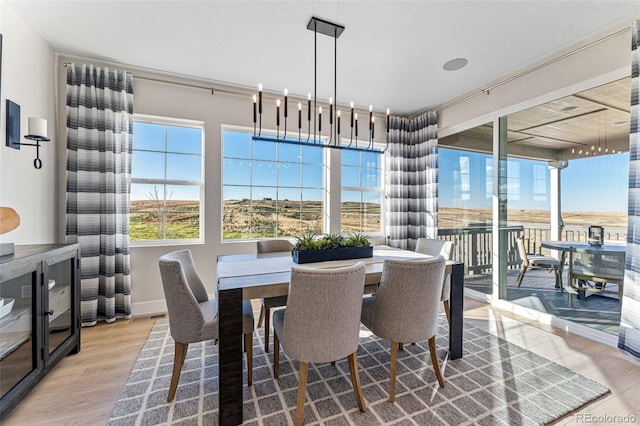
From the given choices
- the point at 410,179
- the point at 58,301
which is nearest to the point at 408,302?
the point at 58,301

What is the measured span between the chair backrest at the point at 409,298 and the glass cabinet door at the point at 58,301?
2282 mm

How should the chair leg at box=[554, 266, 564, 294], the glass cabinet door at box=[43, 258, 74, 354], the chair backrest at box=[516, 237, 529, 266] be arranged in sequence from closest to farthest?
the glass cabinet door at box=[43, 258, 74, 354] < the chair leg at box=[554, 266, 564, 294] < the chair backrest at box=[516, 237, 529, 266]

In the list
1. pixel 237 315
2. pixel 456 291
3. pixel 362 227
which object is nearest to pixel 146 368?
pixel 237 315

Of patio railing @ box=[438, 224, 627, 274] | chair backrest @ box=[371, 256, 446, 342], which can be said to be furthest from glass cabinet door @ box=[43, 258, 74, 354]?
patio railing @ box=[438, 224, 627, 274]

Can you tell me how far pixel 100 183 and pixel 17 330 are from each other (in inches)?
62.9

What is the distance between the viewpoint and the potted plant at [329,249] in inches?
86.1

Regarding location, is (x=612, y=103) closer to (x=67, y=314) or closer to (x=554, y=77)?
(x=554, y=77)

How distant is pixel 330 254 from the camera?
226 centimetres

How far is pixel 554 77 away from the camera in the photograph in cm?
282

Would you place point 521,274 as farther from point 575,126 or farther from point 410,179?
point 410,179

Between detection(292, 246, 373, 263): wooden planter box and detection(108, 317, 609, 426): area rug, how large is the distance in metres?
0.81

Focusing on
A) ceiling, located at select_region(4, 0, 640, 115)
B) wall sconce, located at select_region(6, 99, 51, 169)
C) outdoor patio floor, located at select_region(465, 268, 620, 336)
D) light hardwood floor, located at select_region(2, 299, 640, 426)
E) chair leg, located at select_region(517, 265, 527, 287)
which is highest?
ceiling, located at select_region(4, 0, 640, 115)

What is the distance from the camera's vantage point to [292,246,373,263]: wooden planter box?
2174mm

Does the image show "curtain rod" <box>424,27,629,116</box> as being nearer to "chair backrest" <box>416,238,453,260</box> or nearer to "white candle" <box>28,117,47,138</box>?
"chair backrest" <box>416,238,453,260</box>
